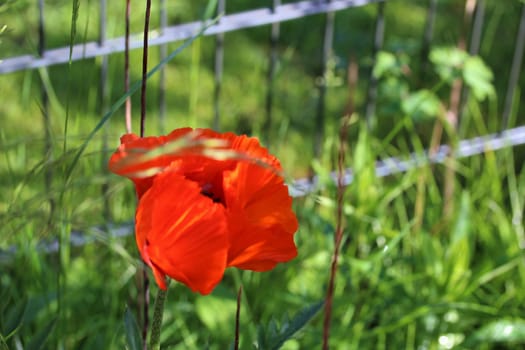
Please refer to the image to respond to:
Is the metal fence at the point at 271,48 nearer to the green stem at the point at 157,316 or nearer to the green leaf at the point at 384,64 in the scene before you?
the green leaf at the point at 384,64

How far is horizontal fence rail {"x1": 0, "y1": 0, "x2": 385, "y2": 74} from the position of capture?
2.28 metres

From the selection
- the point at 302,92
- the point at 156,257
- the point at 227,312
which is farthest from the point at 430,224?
the point at 156,257

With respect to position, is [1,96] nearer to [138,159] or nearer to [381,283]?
[381,283]

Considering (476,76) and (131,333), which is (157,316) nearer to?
(131,333)

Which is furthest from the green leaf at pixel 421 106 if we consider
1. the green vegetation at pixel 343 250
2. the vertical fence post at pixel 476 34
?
the vertical fence post at pixel 476 34

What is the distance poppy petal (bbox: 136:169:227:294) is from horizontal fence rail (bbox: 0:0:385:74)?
1299 mm

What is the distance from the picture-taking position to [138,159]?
2.35ft

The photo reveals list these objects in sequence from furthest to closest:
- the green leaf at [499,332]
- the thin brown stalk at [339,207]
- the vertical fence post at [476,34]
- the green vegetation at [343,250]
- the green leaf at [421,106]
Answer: the vertical fence post at [476,34], the green leaf at [421,106], the green leaf at [499,332], the green vegetation at [343,250], the thin brown stalk at [339,207]

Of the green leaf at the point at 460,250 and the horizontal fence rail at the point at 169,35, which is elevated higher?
the horizontal fence rail at the point at 169,35

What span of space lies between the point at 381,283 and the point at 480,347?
306 millimetres

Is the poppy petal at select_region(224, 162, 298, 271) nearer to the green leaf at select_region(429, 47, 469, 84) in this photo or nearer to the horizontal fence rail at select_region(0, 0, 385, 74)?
the horizontal fence rail at select_region(0, 0, 385, 74)

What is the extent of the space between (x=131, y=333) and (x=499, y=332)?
1.39 m

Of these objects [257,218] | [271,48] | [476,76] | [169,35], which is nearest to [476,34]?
[476,76]

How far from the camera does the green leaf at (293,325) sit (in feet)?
3.44
